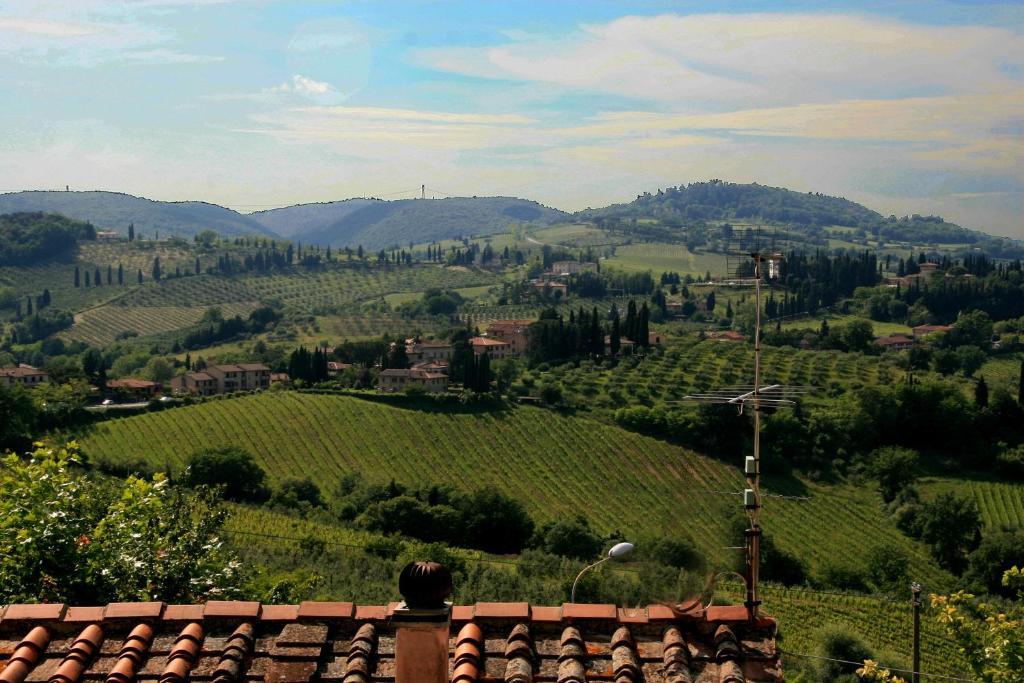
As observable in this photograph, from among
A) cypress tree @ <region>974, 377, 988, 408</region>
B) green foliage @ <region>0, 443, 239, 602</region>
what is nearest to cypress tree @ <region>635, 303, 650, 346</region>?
cypress tree @ <region>974, 377, 988, 408</region>

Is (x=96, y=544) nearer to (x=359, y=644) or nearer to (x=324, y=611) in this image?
(x=324, y=611)

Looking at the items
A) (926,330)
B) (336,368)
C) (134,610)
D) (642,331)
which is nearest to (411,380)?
(336,368)

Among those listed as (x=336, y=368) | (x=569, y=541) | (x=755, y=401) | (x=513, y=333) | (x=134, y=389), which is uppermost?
(x=755, y=401)

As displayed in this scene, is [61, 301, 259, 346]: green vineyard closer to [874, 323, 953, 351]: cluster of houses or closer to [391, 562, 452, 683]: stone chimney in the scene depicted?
[874, 323, 953, 351]: cluster of houses

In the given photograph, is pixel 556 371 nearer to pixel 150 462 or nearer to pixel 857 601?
pixel 150 462

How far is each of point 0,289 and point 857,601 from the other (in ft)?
498

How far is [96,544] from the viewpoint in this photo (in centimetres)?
1063

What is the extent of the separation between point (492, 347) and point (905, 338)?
4187cm

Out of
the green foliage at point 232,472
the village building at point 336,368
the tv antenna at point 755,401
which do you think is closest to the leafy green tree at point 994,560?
the green foliage at point 232,472

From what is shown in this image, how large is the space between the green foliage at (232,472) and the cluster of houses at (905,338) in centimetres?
6671

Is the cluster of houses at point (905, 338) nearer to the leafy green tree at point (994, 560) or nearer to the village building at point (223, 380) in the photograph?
the leafy green tree at point (994, 560)

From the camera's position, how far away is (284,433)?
6575 cm

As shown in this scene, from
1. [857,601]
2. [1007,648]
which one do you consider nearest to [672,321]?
[857,601]

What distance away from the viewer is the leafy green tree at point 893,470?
6016cm
